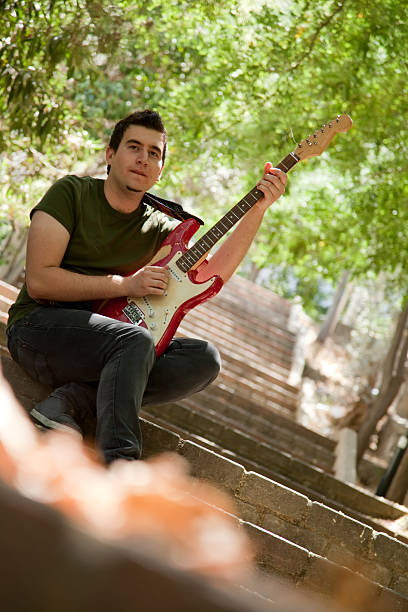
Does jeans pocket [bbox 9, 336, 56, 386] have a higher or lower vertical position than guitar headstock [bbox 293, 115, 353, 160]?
lower

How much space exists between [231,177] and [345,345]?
696 centimetres

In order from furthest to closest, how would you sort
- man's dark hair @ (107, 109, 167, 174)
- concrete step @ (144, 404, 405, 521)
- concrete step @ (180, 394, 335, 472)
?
1. concrete step @ (180, 394, 335, 472)
2. concrete step @ (144, 404, 405, 521)
3. man's dark hair @ (107, 109, 167, 174)

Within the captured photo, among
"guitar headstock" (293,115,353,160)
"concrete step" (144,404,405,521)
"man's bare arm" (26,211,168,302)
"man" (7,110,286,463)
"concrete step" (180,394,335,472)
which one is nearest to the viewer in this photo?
"man" (7,110,286,463)

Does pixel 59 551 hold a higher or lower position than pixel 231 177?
lower

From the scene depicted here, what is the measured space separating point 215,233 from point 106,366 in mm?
922

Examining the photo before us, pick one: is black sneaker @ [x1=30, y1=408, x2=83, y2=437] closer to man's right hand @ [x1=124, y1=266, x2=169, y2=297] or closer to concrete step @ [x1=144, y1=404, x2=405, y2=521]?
man's right hand @ [x1=124, y1=266, x2=169, y2=297]

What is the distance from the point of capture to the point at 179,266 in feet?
10.2

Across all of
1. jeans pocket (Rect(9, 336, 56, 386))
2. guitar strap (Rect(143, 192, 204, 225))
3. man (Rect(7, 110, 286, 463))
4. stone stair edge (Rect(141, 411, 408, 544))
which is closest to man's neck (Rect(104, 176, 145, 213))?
man (Rect(7, 110, 286, 463))

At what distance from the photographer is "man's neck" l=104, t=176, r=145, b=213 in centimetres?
315

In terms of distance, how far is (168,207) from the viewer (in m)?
3.27

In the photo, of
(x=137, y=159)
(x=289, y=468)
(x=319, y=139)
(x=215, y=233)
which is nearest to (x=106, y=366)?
(x=215, y=233)

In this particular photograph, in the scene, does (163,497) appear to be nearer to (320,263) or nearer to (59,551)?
(59,551)

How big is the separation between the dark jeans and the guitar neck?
14.0 inches

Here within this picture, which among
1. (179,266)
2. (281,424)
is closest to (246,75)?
(281,424)
